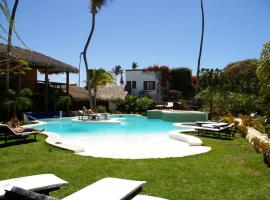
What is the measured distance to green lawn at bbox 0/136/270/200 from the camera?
625cm

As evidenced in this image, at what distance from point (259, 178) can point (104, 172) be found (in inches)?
142

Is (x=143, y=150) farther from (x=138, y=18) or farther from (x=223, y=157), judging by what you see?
(x=138, y=18)

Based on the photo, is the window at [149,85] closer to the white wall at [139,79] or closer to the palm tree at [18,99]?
the white wall at [139,79]

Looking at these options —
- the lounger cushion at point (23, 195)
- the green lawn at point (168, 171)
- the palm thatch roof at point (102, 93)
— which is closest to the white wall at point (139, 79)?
the palm thatch roof at point (102, 93)

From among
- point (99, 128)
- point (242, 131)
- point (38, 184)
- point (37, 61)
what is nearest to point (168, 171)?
point (38, 184)

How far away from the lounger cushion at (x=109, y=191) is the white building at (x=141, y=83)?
127ft

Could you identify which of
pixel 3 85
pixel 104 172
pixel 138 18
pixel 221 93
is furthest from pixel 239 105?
pixel 104 172

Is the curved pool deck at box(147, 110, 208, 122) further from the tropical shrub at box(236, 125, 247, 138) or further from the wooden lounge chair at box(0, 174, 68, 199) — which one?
the wooden lounge chair at box(0, 174, 68, 199)

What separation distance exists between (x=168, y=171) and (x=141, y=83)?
118ft

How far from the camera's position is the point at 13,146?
11336mm

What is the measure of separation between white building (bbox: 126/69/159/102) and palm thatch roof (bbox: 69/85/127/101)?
130 inches

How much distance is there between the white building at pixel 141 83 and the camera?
4269 centimetres

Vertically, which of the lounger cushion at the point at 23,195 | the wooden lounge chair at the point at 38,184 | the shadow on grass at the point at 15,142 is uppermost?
the lounger cushion at the point at 23,195

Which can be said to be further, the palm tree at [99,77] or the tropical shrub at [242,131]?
the palm tree at [99,77]
